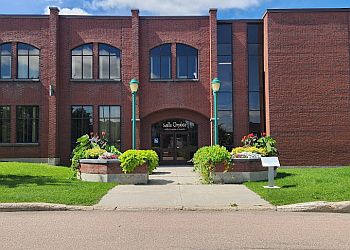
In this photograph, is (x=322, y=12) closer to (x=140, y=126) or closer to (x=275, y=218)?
(x=140, y=126)

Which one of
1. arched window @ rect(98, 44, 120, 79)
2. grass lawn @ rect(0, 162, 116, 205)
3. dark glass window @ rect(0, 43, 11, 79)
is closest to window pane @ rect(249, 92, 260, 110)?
arched window @ rect(98, 44, 120, 79)

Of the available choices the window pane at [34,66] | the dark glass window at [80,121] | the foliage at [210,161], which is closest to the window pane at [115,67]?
the dark glass window at [80,121]

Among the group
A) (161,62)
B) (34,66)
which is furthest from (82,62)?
(161,62)

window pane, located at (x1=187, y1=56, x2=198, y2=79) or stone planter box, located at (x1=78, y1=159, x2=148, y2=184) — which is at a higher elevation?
window pane, located at (x1=187, y1=56, x2=198, y2=79)

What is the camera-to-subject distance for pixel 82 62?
1113 inches

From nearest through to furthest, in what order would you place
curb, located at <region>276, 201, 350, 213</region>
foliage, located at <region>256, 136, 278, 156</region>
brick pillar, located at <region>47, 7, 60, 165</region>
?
curb, located at <region>276, 201, 350, 213</region> → foliage, located at <region>256, 136, 278, 156</region> → brick pillar, located at <region>47, 7, 60, 165</region>

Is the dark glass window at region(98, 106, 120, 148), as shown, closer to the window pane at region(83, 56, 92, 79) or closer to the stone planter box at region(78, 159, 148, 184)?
the window pane at region(83, 56, 92, 79)

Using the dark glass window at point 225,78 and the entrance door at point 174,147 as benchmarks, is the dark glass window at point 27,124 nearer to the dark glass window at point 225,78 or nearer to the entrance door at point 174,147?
the entrance door at point 174,147

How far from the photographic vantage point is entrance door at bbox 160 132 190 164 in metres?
28.7

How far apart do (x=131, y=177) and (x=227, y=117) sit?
1337 cm

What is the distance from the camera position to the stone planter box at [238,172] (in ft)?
Answer: 53.5

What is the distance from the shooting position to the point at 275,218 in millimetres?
9453

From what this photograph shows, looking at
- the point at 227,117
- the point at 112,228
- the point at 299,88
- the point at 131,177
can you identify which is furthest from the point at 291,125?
the point at 112,228

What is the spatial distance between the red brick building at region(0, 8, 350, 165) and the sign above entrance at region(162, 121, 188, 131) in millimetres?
67
